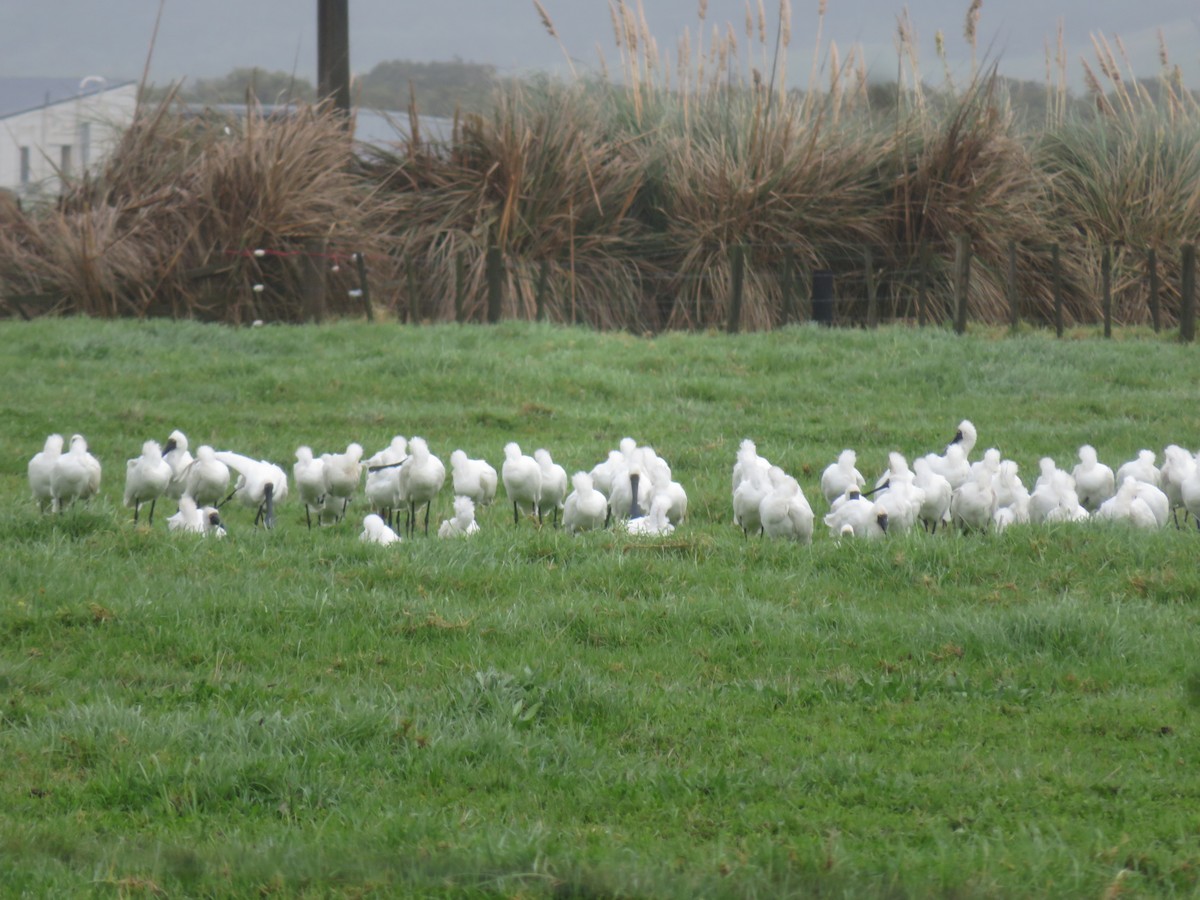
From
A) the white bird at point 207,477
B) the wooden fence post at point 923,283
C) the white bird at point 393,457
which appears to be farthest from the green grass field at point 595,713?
the wooden fence post at point 923,283

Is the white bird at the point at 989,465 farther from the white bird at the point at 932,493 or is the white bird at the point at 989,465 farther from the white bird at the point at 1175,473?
the white bird at the point at 1175,473

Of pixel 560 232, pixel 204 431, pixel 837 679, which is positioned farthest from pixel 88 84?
pixel 837 679

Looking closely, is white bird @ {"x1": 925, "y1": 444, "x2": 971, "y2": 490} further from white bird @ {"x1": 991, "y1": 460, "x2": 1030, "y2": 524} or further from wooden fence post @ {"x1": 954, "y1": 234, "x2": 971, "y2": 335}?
wooden fence post @ {"x1": 954, "y1": 234, "x2": 971, "y2": 335}

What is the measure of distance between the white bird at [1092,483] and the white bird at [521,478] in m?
3.20

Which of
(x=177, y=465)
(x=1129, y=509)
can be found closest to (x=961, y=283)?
(x=1129, y=509)

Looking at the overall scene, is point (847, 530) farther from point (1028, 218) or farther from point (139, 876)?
point (1028, 218)

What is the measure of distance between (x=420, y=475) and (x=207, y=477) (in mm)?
1344

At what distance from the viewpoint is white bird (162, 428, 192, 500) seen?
8750mm

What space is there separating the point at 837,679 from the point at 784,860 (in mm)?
1422

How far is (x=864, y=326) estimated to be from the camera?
18391 mm

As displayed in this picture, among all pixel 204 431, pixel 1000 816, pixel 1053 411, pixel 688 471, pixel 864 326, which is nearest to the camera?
pixel 1000 816

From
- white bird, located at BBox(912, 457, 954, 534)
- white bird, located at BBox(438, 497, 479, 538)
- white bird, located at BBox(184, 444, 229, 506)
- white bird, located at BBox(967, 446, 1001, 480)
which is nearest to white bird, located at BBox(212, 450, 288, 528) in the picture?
white bird, located at BBox(184, 444, 229, 506)

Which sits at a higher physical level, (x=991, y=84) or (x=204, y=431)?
(x=991, y=84)

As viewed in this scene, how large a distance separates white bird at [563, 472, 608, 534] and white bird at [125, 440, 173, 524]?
7.70 feet
